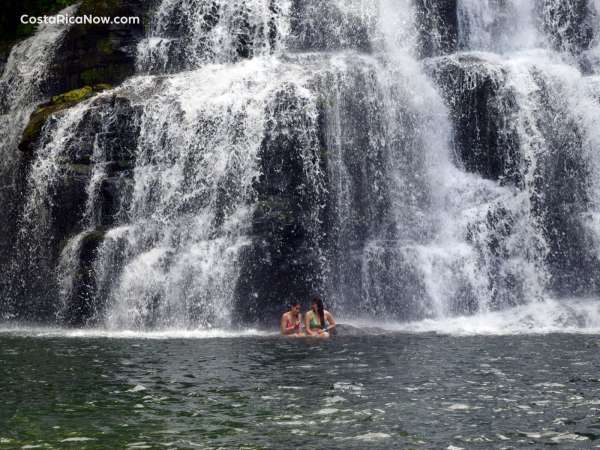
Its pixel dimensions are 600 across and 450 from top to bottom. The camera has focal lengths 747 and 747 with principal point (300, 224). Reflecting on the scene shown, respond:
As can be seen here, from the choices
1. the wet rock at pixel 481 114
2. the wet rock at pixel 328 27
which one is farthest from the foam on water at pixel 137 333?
the wet rock at pixel 328 27

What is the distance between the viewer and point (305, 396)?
10.2 metres

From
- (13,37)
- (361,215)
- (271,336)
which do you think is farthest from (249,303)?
(13,37)

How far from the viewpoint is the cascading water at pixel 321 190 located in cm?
2144

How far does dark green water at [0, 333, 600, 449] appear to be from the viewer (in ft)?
26.8

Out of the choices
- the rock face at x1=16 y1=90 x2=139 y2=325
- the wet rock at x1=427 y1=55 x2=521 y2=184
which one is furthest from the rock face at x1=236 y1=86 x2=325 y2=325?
the wet rock at x1=427 y1=55 x2=521 y2=184

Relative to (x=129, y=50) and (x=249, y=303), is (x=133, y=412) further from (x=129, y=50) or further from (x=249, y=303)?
(x=129, y=50)

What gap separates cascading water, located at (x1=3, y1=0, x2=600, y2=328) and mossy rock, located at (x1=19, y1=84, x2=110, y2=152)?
58 centimetres

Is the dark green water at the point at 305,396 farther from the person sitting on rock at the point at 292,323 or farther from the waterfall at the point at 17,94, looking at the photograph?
the waterfall at the point at 17,94

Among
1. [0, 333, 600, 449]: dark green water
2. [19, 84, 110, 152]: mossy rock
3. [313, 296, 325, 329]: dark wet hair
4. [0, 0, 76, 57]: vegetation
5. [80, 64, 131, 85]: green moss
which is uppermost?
[0, 0, 76, 57]: vegetation

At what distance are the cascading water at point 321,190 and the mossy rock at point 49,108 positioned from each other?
576 mm

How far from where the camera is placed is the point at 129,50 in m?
28.7

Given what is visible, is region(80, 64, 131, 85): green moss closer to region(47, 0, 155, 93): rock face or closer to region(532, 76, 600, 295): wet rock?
region(47, 0, 155, 93): rock face

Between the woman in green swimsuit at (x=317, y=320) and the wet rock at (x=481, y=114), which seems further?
the wet rock at (x=481, y=114)

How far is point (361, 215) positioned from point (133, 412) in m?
14.5
